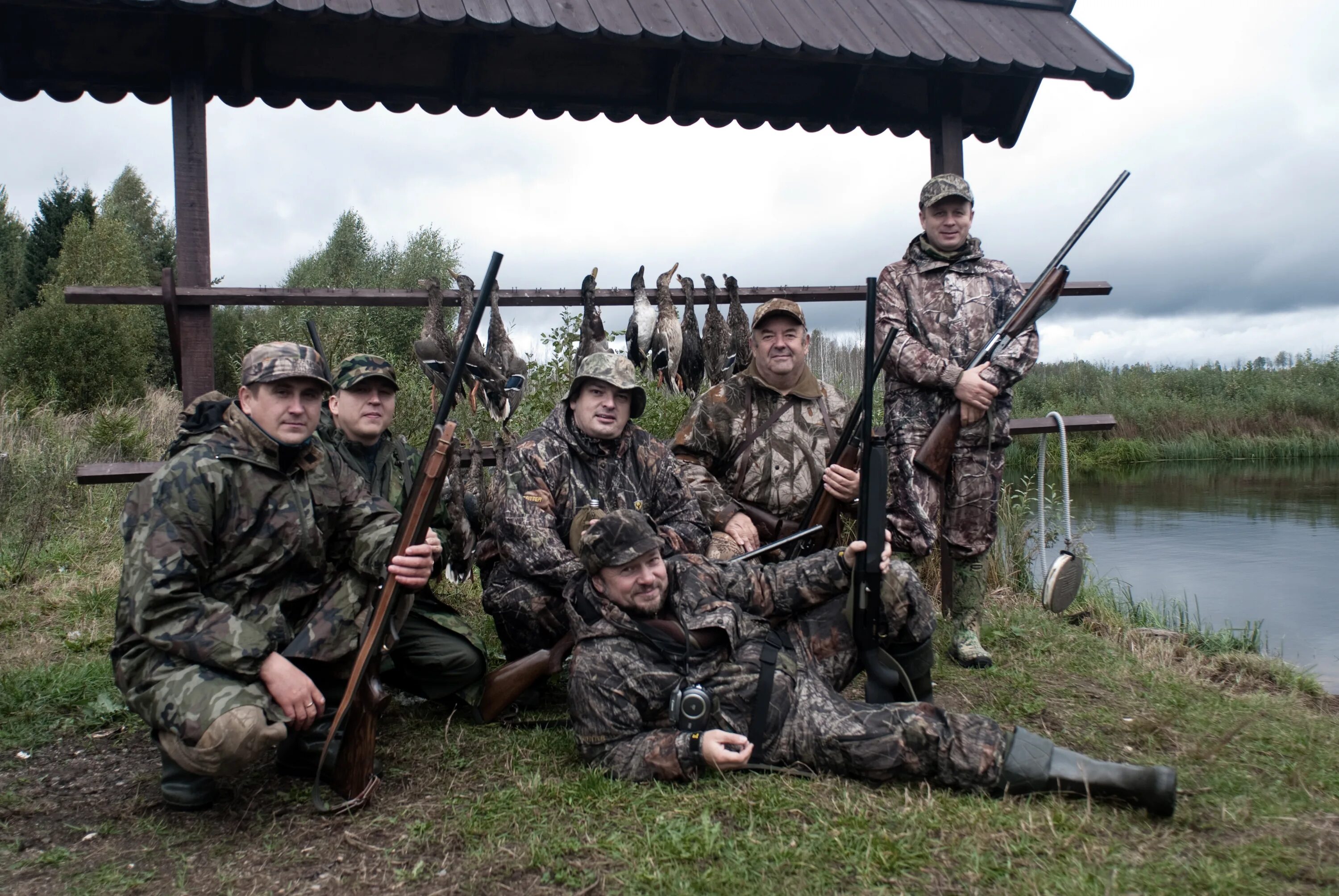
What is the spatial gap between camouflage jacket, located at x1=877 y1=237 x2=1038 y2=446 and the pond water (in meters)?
3.21

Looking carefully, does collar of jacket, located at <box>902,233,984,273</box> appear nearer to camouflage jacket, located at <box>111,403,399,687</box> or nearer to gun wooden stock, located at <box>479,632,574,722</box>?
gun wooden stock, located at <box>479,632,574,722</box>

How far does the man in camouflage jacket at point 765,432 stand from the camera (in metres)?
5.18

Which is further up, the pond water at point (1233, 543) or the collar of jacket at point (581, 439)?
the collar of jacket at point (581, 439)

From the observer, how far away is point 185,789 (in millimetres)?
3582

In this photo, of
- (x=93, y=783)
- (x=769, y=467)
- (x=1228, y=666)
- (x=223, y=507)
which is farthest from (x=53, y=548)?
(x=1228, y=666)

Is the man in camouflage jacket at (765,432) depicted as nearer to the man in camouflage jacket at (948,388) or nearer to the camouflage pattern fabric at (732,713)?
the man in camouflage jacket at (948,388)

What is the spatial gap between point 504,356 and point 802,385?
5.85ft

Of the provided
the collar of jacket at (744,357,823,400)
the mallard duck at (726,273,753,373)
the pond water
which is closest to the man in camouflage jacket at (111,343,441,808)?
the collar of jacket at (744,357,823,400)

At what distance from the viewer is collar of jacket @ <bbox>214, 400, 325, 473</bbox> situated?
12.0ft

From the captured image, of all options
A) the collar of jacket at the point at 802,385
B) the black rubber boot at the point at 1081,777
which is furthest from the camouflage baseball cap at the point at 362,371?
the black rubber boot at the point at 1081,777

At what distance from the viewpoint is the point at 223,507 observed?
142 inches

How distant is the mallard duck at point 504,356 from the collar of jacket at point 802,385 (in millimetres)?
1385

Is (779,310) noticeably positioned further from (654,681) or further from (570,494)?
(654,681)

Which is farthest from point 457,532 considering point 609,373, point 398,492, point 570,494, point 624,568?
point 624,568
